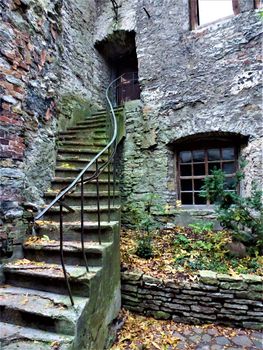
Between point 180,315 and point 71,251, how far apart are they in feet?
4.55

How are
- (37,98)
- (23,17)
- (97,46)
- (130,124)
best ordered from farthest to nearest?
(97,46) → (130,124) → (37,98) → (23,17)

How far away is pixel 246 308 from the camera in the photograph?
2500 mm

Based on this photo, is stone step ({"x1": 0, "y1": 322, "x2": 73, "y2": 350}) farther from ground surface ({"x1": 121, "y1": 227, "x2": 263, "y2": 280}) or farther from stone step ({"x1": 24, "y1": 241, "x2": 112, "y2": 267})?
ground surface ({"x1": 121, "y1": 227, "x2": 263, "y2": 280})

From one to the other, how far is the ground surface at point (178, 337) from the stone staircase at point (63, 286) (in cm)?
23

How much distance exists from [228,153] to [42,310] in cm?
364

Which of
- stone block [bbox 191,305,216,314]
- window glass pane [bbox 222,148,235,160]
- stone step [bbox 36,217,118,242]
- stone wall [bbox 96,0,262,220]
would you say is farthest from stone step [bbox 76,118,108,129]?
stone block [bbox 191,305,216,314]

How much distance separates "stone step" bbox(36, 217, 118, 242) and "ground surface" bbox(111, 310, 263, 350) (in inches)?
36.0

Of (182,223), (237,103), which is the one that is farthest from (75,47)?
(182,223)

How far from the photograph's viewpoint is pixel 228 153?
13.9 feet

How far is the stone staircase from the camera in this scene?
168cm

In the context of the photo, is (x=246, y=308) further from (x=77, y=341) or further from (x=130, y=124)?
(x=130, y=124)

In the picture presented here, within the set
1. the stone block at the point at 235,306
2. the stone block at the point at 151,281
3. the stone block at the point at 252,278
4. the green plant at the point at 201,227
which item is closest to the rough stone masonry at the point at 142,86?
the green plant at the point at 201,227

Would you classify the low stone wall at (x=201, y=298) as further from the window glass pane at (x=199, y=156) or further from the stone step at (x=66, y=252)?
the window glass pane at (x=199, y=156)

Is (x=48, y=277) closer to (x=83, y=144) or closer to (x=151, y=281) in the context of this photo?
(x=151, y=281)
